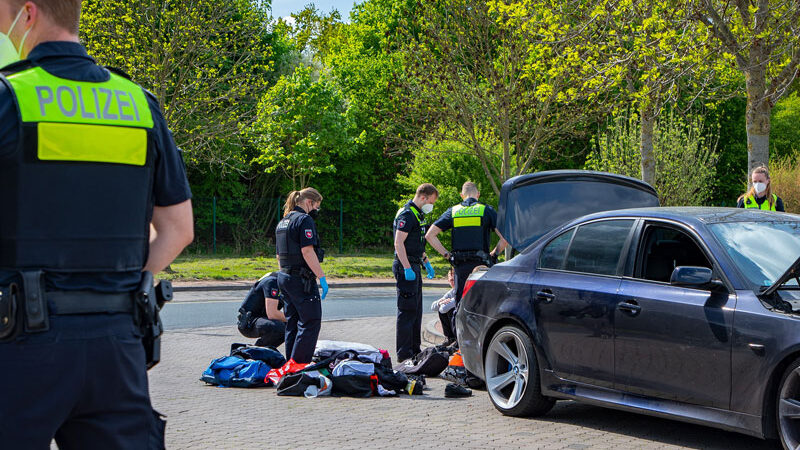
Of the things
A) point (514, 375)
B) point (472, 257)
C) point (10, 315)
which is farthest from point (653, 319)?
point (10, 315)

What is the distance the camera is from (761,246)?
626 cm

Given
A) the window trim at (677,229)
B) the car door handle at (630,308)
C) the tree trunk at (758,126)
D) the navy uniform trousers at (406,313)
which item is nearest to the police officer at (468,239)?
the navy uniform trousers at (406,313)

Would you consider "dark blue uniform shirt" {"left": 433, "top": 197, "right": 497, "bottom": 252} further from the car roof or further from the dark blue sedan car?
the car roof

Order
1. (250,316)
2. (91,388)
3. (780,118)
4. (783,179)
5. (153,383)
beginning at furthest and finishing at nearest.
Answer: (780,118) < (783,179) < (250,316) < (153,383) < (91,388)

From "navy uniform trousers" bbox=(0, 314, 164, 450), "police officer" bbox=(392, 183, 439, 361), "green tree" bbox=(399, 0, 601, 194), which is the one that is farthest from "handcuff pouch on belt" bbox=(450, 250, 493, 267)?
"green tree" bbox=(399, 0, 601, 194)

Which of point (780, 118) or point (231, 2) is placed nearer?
point (231, 2)

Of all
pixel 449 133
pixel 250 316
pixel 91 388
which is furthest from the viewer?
pixel 449 133

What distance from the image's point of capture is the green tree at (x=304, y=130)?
29.9m

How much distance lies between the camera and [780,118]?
38250 mm

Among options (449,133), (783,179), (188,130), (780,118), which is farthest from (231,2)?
(780,118)

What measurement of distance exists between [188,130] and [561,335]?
20.9 metres

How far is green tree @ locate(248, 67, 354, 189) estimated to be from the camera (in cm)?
2994

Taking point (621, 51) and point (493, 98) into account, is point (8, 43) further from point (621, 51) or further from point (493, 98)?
point (493, 98)

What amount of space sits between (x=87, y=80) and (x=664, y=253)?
486 cm
